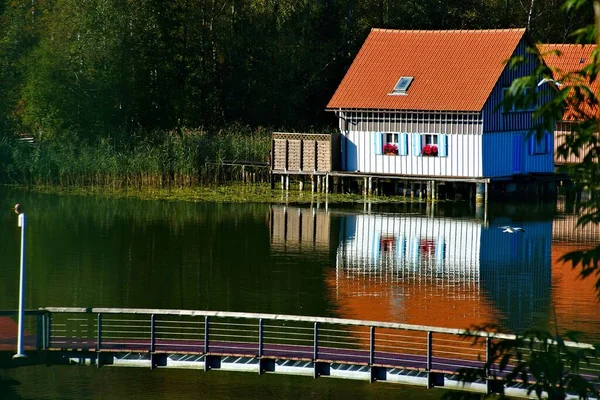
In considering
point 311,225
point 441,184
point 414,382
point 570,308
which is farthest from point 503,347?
point 441,184

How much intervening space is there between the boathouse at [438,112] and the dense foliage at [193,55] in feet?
32.1

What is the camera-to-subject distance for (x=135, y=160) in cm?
5588

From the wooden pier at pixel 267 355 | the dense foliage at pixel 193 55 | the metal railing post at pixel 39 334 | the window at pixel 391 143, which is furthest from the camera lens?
the dense foliage at pixel 193 55

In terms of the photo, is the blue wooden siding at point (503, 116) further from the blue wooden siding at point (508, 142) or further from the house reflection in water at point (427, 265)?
the house reflection in water at point (427, 265)

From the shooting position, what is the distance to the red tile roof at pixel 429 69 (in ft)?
172

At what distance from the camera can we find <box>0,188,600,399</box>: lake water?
25766mm

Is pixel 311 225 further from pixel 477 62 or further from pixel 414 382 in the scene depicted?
pixel 414 382

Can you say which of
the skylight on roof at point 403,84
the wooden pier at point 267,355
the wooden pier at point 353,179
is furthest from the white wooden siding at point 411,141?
the wooden pier at point 267,355

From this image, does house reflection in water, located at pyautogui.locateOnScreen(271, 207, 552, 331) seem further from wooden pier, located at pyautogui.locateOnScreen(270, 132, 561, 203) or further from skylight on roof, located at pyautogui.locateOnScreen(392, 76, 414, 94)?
skylight on roof, located at pyautogui.locateOnScreen(392, 76, 414, 94)

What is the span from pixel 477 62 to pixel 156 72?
16110 mm

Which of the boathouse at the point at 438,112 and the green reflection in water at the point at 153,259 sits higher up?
the boathouse at the point at 438,112

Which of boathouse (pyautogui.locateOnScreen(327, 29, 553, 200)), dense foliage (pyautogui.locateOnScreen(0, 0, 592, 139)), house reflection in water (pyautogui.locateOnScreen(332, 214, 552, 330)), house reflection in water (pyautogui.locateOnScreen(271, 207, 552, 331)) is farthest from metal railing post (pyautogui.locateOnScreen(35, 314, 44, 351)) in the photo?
dense foliage (pyautogui.locateOnScreen(0, 0, 592, 139))

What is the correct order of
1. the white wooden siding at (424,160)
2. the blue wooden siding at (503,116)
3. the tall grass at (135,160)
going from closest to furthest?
1. the white wooden siding at (424,160)
2. the blue wooden siding at (503,116)
3. the tall grass at (135,160)

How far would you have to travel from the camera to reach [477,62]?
176 ft
